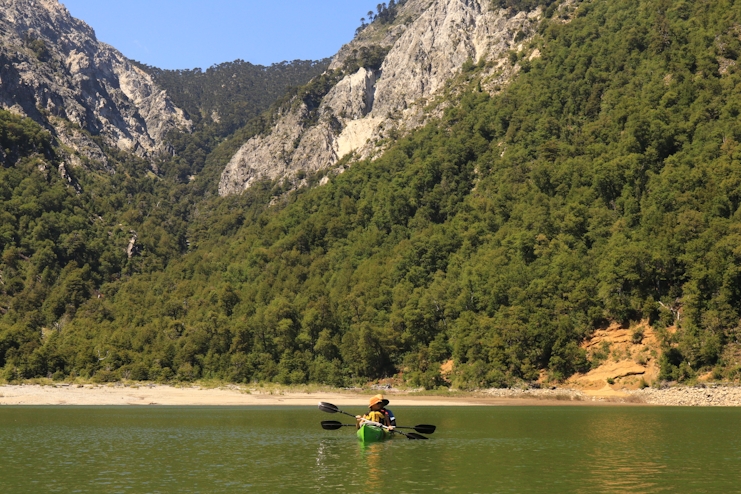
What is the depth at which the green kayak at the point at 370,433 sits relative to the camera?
50.0 m

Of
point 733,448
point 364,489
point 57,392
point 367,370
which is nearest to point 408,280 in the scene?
point 367,370

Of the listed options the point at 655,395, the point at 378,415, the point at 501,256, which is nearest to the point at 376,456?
the point at 378,415

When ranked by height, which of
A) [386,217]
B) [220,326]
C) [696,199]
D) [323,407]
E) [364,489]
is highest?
[386,217]

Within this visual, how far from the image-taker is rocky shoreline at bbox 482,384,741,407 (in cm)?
8474

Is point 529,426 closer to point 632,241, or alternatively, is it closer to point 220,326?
point 632,241

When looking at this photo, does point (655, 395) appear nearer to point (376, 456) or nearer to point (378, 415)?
point (378, 415)

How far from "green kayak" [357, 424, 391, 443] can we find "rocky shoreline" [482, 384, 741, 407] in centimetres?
4831

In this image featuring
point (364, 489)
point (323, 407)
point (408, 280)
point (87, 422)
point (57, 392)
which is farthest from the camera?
point (408, 280)

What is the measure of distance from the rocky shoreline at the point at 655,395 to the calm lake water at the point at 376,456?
1768cm

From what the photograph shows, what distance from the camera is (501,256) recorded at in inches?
5167

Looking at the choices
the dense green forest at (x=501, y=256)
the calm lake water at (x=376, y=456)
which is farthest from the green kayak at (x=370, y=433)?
the dense green forest at (x=501, y=256)

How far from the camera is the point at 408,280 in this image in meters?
145

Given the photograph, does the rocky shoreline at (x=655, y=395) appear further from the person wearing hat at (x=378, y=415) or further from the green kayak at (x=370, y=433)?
the green kayak at (x=370, y=433)

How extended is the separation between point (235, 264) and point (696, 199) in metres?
109
